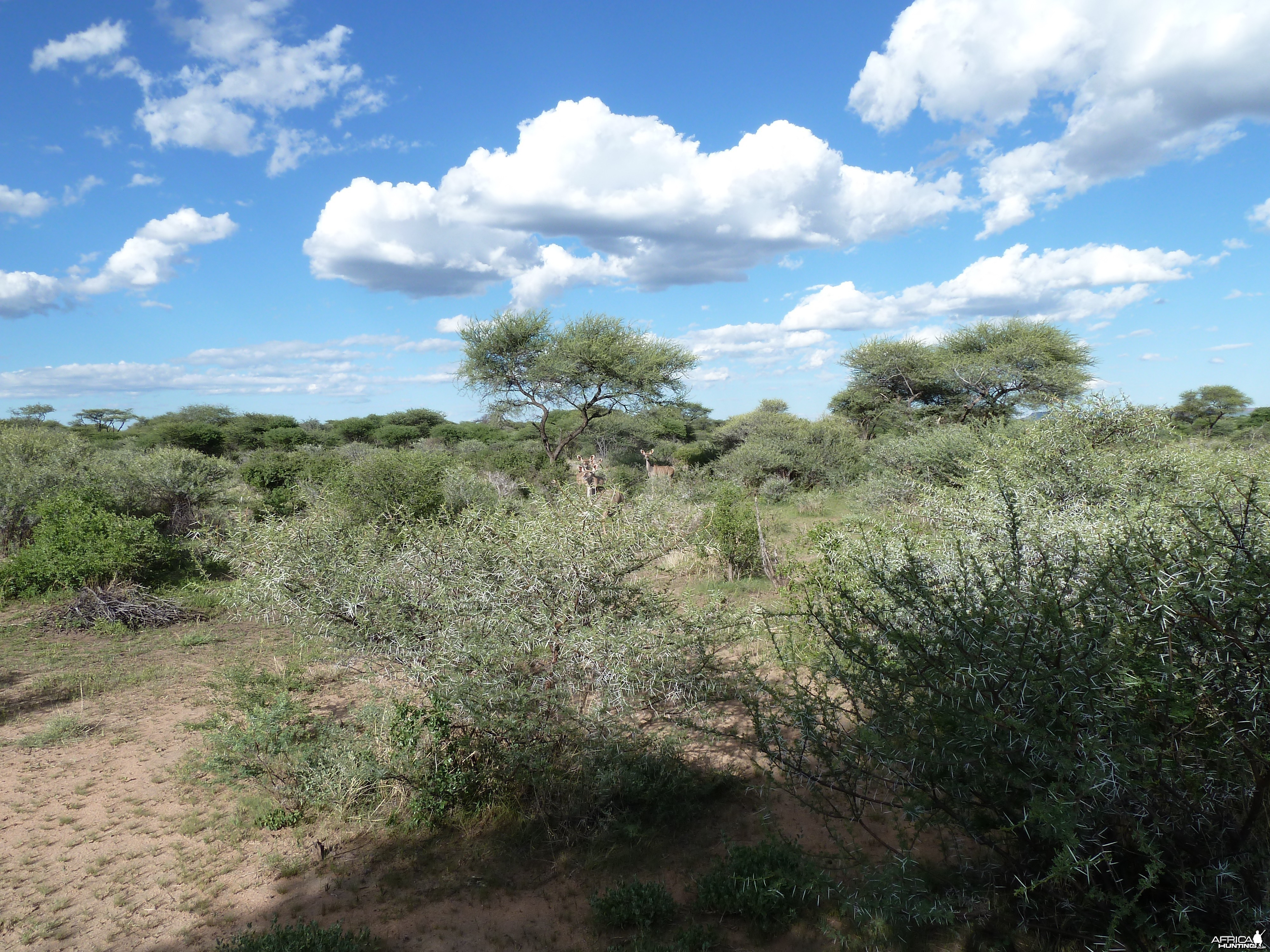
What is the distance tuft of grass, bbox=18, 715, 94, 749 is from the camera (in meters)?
5.71

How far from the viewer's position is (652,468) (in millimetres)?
23250

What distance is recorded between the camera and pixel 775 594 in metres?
9.30

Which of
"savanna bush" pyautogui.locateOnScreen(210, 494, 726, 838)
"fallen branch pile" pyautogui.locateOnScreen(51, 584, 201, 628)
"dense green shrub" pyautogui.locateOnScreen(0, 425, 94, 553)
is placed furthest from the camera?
"dense green shrub" pyautogui.locateOnScreen(0, 425, 94, 553)

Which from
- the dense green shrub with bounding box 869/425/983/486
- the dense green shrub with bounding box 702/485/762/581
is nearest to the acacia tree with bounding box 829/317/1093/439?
the dense green shrub with bounding box 869/425/983/486

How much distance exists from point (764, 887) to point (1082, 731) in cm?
200

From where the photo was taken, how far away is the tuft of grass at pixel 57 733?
18.7 feet

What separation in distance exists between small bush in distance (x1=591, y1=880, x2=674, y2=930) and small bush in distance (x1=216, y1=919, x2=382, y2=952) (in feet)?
3.97

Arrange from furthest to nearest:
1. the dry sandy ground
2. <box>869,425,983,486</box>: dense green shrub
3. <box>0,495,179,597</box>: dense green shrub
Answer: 1. <box>869,425,983,486</box>: dense green shrub
2. <box>0,495,179,597</box>: dense green shrub
3. the dry sandy ground

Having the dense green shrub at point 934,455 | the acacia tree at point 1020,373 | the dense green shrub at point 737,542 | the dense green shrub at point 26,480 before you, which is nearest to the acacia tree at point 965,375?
the acacia tree at point 1020,373

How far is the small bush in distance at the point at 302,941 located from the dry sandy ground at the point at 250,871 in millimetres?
140

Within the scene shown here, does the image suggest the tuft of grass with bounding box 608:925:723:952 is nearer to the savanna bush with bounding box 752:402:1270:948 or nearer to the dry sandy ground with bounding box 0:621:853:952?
the dry sandy ground with bounding box 0:621:853:952

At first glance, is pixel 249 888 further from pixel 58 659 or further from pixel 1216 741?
pixel 58 659

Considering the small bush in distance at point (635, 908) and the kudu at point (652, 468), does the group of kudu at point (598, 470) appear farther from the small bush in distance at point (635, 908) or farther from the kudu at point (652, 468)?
the small bush in distance at point (635, 908)

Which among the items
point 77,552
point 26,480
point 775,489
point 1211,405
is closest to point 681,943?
point 77,552
